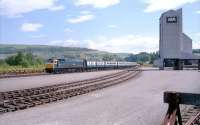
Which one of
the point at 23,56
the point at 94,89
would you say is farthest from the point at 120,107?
the point at 23,56

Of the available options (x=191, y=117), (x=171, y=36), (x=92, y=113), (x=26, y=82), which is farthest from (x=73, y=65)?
(x=191, y=117)

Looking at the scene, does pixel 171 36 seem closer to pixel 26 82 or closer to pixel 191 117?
pixel 26 82

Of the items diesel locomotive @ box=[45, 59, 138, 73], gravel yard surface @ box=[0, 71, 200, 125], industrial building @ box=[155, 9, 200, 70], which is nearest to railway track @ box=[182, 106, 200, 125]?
gravel yard surface @ box=[0, 71, 200, 125]

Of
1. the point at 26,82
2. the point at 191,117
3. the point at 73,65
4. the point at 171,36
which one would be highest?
the point at 171,36

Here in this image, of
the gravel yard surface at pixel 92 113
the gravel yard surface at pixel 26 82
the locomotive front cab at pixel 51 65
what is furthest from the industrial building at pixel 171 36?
the gravel yard surface at pixel 92 113

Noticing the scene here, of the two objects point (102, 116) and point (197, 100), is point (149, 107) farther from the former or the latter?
point (197, 100)

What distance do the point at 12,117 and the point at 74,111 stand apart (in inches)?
126

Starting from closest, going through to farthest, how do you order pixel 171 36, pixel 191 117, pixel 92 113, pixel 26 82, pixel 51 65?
pixel 191 117, pixel 92 113, pixel 26 82, pixel 51 65, pixel 171 36

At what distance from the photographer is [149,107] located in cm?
2047

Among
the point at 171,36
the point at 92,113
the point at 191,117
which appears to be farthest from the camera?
the point at 171,36

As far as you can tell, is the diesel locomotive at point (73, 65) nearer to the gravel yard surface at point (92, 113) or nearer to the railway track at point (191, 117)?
the gravel yard surface at point (92, 113)

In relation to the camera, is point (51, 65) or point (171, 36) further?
point (171, 36)

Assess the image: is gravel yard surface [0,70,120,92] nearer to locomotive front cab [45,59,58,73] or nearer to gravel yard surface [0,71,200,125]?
gravel yard surface [0,71,200,125]

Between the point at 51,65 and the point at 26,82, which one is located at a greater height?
A: the point at 51,65
